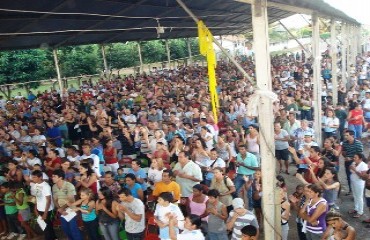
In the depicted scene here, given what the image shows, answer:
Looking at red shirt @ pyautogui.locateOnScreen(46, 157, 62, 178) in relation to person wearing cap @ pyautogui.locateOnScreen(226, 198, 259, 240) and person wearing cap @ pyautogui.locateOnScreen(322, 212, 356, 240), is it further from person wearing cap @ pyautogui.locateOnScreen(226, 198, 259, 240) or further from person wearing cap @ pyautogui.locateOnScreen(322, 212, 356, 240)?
person wearing cap @ pyautogui.locateOnScreen(322, 212, 356, 240)

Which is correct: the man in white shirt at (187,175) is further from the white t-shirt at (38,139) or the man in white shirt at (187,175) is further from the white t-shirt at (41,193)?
the white t-shirt at (38,139)

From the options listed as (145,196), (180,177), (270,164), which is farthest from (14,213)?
(270,164)

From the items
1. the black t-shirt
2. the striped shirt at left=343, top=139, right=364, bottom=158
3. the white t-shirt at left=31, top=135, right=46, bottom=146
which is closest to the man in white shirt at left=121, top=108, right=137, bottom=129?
the black t-shirt

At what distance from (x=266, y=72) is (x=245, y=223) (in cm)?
188

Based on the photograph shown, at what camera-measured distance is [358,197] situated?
6254mm

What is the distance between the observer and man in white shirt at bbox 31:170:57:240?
5.91 meters

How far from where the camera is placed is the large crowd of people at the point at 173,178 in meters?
4.88

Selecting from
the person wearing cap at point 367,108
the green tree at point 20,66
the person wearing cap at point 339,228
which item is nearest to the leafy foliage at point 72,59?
the green tree at point 20,66

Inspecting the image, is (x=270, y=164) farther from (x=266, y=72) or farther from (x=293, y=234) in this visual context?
(x=293, y=234)

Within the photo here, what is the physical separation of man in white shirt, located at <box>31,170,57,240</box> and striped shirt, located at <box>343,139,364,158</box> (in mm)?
5251

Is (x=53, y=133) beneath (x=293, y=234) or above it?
above

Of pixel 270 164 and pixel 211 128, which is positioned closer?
pixel 270 164

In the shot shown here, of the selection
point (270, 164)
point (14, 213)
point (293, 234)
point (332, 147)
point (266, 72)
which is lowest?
point (293, 234)

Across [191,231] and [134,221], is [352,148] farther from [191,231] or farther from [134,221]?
[134,221]
